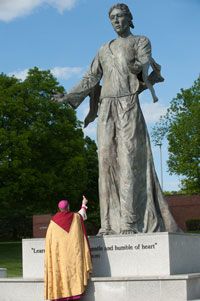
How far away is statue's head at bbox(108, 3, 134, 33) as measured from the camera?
1111cm

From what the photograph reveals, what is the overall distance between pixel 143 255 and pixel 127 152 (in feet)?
5.92

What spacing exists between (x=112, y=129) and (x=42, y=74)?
28.2m

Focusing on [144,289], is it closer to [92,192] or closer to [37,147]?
[37,147]

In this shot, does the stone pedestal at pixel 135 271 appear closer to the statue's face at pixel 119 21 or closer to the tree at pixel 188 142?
the statue's face at pixel 119 21

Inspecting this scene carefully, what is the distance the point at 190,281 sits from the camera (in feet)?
29.8

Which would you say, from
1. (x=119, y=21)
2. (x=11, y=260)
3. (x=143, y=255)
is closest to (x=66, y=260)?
(x=143, y=255)

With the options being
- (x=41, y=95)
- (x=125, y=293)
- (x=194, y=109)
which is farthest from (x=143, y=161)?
(x=194, y=109)

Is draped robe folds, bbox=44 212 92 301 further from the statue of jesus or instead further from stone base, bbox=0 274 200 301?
the statue of jesus

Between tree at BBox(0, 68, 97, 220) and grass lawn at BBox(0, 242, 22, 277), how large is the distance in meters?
2.60

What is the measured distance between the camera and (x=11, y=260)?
2988 centimetres

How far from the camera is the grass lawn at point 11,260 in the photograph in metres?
23.4

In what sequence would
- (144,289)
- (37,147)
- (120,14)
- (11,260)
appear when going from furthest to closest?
(37,147), (11,260), (120,14), (144,289)

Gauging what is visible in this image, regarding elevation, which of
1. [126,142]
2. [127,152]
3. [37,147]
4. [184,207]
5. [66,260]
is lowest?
[66,260]

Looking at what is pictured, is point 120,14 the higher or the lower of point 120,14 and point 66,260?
the higher
